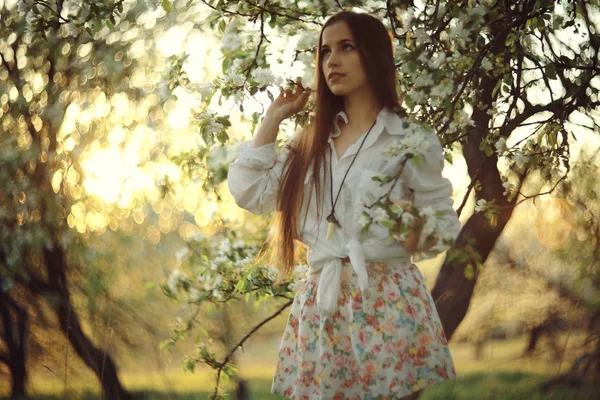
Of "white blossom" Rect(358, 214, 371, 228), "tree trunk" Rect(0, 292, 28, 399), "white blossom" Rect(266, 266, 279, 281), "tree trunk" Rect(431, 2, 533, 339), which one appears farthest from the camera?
"tree trunk" Rect(0, 292, 28, 399)

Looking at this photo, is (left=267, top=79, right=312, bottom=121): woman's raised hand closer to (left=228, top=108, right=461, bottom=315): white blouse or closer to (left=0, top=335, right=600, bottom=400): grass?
(left=228, top=108, right=461, bottom=315): white blouse

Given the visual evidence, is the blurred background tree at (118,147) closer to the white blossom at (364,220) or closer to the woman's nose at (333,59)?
the woman's nose at (333,59)

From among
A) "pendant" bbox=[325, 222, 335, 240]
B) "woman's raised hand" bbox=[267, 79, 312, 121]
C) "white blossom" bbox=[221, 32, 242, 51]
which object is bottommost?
"pendant" bbox=[325, 222, 335, 240]

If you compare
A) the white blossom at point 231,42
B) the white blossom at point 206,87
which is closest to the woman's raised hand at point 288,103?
the white blossom at point 206,87

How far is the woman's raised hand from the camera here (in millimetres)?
1982

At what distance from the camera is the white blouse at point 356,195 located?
1.80m

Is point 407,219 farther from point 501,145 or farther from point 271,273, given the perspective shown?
point 271,273

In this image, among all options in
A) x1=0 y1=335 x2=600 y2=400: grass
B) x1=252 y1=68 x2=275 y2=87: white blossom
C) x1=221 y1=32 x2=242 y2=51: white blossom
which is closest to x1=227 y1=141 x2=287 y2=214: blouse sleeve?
x1=252 y1=68 x2=275 y2=87: white blossom

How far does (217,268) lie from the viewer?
2.78 meters

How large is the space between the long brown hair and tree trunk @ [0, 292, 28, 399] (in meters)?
2.54

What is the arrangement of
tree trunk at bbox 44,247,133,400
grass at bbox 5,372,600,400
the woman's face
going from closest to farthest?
→ the woman's face, grass at bbox 5,372,600,400, tree trunk at bbox 44,247,133,400

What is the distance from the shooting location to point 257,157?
193 cm

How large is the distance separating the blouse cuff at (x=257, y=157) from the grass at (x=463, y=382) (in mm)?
2115

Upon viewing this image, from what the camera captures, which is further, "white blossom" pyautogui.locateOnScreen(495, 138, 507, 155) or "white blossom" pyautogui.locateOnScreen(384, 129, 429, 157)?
"white blossom" pyautogui.locateOnScreen(495, 138, 507, 155)
